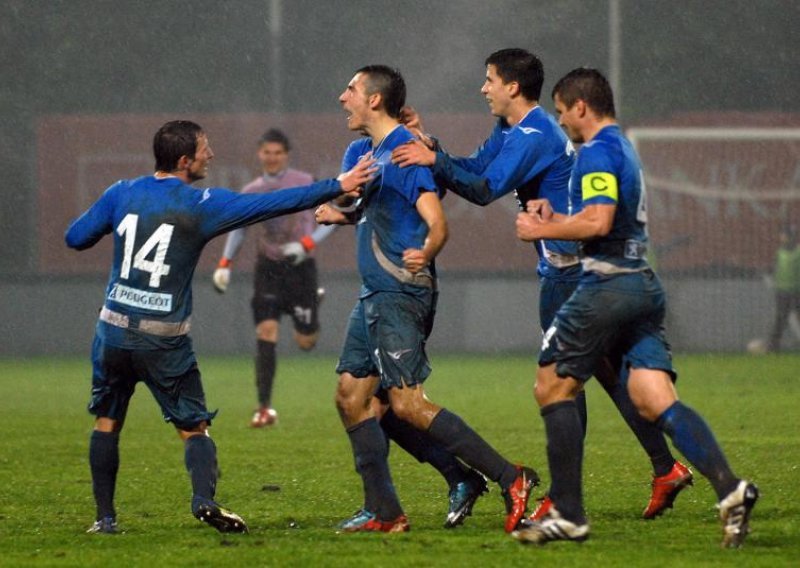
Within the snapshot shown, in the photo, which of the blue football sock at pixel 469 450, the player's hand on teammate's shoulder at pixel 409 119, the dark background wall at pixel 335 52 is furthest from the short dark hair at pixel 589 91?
the dark background wall at pixel 335 52

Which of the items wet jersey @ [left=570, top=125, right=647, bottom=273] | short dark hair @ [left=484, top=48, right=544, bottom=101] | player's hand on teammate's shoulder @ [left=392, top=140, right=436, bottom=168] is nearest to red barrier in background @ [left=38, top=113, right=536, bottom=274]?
short dark hair @ [left=484, top=48, right=544, bottom=101]

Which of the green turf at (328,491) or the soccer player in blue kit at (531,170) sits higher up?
the soccer player in blue kit at (531,170)

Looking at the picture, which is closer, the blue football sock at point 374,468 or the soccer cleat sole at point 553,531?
the soccer cleat sole at point 553,531

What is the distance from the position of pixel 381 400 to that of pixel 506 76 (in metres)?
1.64

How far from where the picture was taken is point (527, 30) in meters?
33.2

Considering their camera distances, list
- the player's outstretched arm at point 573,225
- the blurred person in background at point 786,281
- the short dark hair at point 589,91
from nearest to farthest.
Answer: the player's outstretched arm at point 573,225
the short dark hair at point 589,91
the blurred person in background at point 786,281

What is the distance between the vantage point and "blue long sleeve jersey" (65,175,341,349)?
7344 millimetres

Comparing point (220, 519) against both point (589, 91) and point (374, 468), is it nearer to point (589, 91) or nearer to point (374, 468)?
point (374, 468)

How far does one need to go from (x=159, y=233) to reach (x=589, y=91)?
1.96 metres

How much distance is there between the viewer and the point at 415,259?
7.20 meters

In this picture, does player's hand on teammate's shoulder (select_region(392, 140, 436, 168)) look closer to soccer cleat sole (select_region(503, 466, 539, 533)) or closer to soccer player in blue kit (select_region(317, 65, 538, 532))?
soccer player in blue kit (select_region(317, 65, 538, 532))

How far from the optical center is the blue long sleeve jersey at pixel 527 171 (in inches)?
288

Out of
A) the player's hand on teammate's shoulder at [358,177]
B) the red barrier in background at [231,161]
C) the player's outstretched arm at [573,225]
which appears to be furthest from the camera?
the red barrier in background at [231,161]

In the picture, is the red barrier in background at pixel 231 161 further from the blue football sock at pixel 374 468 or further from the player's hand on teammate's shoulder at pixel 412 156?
the player's hand on teammate's shoulder at pixel 412 156
